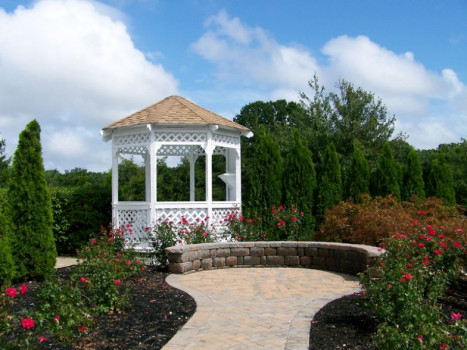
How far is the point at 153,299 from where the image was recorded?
20.7 ft

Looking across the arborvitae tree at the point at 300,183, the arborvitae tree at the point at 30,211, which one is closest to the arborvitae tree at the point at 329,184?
the arborvitae tree at the point at 300,183

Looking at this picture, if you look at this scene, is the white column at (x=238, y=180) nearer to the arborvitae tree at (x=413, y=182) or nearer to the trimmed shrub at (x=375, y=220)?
the trimmed shrub at (x=375, y=220)

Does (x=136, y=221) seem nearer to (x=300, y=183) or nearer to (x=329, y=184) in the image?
(x=300, y=183)

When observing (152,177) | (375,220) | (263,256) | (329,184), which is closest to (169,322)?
(263,256)

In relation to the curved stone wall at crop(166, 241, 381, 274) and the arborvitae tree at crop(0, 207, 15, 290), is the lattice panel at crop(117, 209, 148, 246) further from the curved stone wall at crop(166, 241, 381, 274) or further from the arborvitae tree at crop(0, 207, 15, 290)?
the arborvitae tree at crop(0, 207, 15, 290)

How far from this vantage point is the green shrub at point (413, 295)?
3.64 metres

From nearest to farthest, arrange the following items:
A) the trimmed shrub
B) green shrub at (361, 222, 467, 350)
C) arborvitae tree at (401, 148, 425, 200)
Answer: green shrub at (361, 222, 467, 350) < the trimmed shrub < arborvitae tree at (401, 148, 425, 200)

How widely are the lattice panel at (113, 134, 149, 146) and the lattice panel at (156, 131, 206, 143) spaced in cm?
36

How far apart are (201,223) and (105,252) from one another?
3765mm

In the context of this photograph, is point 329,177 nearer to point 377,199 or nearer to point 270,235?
point 377,199

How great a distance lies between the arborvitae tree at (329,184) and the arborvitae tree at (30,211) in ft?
24.9

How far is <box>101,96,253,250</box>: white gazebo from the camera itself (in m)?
10.9

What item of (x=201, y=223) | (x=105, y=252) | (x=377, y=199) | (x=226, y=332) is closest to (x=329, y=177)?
(x=377, y=199)

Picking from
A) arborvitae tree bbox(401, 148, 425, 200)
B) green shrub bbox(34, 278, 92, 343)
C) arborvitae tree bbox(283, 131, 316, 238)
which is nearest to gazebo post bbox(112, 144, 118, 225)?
arborvitae tree bbox(283, 131, 316, 238)
